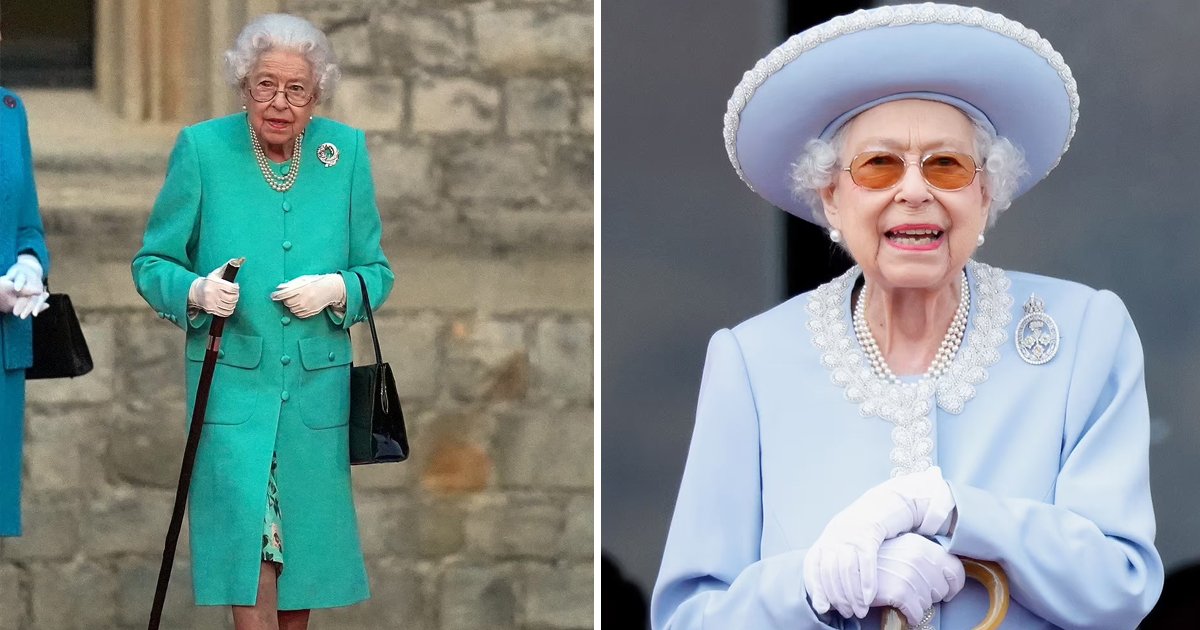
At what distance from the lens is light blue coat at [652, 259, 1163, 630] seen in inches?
140

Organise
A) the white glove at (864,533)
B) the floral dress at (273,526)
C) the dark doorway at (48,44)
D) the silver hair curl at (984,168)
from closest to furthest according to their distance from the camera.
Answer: the white glove at (864,533)
the silver hair curl at (984,168)
the floral dress at (273,526)
the dark doorway at (48,44)

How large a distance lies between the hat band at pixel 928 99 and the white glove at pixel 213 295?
1558 mm

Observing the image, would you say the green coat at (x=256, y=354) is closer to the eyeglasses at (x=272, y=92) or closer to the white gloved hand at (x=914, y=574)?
the eyeglasses at (x=272, y=92)

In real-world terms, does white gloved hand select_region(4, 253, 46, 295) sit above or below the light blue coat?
above

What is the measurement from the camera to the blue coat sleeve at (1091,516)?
354cm

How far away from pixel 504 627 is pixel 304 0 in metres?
2.10

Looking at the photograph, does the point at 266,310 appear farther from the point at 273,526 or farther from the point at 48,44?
the point at 48,44

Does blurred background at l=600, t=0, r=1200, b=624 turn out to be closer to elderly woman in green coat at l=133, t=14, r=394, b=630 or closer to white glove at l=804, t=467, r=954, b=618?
elderly woman in green coat at l=133, t=14, r=394, b=630

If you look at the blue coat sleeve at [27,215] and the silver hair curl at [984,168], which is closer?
the silver hair curl at [984,168]

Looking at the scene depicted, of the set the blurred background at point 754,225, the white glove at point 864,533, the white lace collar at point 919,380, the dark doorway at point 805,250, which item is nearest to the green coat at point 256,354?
the blurred background at point 754,225

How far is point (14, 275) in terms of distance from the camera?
4781mm

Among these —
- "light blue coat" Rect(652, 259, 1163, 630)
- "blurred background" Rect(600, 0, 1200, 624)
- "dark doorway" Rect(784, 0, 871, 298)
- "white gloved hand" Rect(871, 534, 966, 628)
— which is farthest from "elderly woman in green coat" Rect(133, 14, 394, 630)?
"white gloved hand" Rect(871, 534, 966, 628)

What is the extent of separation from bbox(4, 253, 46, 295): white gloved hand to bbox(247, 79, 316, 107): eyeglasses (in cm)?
65

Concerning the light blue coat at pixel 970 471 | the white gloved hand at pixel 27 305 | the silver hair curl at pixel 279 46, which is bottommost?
the light blue coat at pixel 970 471
